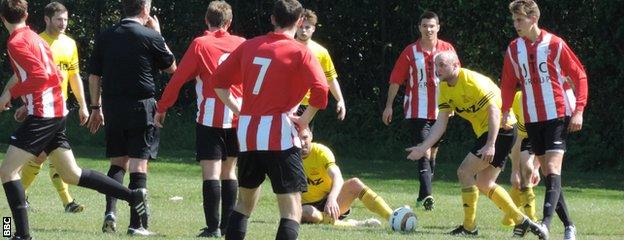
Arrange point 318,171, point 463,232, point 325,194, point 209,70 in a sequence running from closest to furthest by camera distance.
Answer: point 209,70 < point 463,232 < point 318,171 < point 325,194

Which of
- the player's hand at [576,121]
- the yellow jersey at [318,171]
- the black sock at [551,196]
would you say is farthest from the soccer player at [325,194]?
the player's hand at [576,121]

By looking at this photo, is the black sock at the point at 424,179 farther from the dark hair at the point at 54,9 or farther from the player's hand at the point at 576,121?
the dark hair at the point at 54,9

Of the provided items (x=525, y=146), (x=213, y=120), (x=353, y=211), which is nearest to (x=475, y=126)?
(x=525, y=146)

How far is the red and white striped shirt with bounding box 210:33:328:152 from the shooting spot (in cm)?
810

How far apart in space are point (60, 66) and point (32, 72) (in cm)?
343

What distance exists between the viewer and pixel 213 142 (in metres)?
10.2

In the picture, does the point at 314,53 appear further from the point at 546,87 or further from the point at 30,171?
the point at 30,171

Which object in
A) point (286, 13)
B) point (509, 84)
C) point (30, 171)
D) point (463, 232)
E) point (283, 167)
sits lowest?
point (30, 171)

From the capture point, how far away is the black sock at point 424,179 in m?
13.9

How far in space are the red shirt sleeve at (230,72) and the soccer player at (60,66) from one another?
3531 mm

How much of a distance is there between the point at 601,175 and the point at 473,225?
31.5 ft

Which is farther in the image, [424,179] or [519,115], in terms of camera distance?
[424,179]

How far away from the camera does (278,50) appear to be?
8117mm

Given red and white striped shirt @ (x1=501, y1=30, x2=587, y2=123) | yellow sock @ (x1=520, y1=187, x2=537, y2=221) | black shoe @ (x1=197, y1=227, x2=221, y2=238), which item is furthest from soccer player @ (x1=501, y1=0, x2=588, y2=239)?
black shoe @ (x1=197, y1=227, x2=221, y2=238)
